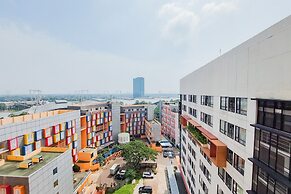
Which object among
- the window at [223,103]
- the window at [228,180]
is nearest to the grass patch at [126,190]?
the window at [228,180]

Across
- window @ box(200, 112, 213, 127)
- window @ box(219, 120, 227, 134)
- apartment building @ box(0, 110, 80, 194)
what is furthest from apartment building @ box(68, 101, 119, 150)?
window @ box(219, 120, 227, 134)

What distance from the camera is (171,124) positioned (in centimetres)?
6494

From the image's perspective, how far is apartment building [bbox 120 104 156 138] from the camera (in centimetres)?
6455

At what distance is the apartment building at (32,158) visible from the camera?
1697cm

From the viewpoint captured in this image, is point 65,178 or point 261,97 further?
point 65,178

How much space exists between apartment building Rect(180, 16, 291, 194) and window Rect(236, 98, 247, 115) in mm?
58

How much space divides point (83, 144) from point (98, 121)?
8.13 metres

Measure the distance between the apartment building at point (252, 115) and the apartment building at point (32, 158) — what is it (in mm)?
16487

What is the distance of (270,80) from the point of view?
29.8 feet

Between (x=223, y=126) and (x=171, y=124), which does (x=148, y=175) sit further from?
(x=171, y=124)

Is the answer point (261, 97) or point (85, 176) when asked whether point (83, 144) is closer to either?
point (85, 176)

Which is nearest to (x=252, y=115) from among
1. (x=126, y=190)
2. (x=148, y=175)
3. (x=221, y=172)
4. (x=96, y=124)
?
(x=221, y=172)

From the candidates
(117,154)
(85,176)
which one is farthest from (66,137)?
(117,154)

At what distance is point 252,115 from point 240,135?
2268 mm
